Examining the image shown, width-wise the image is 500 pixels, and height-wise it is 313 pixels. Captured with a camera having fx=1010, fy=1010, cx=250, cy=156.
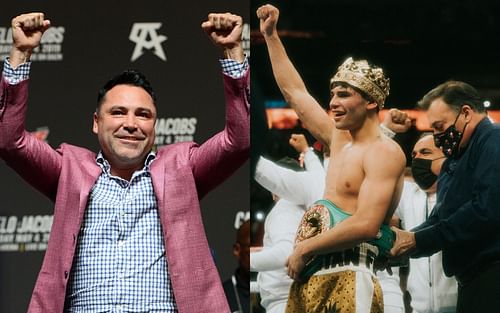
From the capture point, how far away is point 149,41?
480 cm

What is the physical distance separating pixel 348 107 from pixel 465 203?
42cm

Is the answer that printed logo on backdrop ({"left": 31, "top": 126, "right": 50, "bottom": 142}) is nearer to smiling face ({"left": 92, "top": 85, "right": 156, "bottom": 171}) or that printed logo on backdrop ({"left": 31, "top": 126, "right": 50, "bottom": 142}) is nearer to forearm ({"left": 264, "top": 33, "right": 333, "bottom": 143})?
smiling face ({"left": 92, "top": 85, "right": 156, "bottom": 171})

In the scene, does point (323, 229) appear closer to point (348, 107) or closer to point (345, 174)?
point (345, 174)

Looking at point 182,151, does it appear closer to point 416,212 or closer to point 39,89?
point 416,212

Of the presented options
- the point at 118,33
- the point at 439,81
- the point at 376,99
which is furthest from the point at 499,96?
the point at 118,33

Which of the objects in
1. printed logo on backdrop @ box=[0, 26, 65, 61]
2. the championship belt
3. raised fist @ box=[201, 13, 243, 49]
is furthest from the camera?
printed logo on backdrop @ box=[0, 26, 65, 61]

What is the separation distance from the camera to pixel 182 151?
293 centimetres

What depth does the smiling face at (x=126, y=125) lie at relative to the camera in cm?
285

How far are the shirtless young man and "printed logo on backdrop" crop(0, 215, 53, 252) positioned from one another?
2160 millimetres

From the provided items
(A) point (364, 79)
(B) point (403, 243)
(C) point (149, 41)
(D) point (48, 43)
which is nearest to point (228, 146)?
(A) point (364, 79)

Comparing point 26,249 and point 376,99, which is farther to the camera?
point 26,249

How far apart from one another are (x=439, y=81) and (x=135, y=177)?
2.98 ft

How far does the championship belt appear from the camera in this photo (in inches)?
111

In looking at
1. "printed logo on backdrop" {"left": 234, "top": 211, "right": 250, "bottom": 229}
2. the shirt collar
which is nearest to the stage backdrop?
"printed logo on backdrop" {"left": 234, "top": 211, "right": 250, "bottom": 229}
